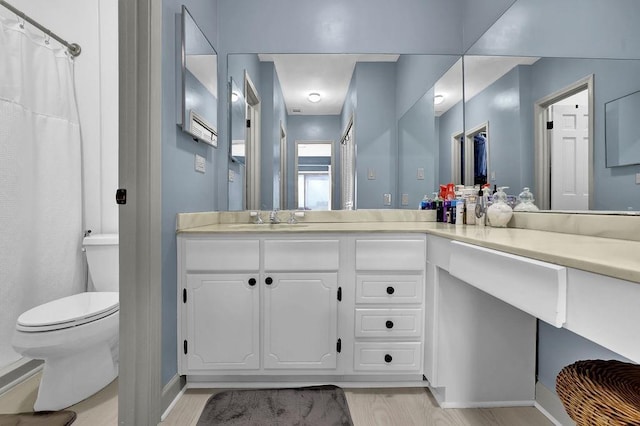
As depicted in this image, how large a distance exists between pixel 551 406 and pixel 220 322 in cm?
165

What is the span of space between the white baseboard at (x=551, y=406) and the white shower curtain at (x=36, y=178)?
282cm

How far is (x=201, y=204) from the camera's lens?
193 centimetres

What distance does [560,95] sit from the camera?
4.35ft

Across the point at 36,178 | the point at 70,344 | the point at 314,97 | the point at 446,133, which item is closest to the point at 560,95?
the point at 446,133

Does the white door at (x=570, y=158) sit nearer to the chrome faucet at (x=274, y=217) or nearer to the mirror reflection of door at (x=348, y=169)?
the mirror reflection of door at (x=348, y=169)

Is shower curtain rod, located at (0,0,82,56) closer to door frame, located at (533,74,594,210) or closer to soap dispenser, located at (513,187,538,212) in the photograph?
door frame, located at (533,74,594,210)

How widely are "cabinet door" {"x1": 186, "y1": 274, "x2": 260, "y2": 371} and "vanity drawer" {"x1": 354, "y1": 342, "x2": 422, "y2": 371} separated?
22.1 inches

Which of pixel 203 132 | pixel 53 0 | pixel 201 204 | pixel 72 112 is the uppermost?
pixel 53 0

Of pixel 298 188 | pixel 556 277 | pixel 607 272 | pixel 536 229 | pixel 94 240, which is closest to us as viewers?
pixel 607 272

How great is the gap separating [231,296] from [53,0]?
2365mm

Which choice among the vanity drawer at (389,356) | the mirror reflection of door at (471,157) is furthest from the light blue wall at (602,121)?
the vanity drawer at (389,356)

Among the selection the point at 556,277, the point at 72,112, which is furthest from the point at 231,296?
the point at 72,112

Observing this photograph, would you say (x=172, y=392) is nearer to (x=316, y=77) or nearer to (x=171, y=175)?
(x=171, y=175)

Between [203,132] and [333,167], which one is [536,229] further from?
[203,132]
